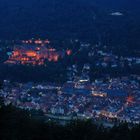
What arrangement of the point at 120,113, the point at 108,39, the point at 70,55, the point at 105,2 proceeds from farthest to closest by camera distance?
the point at 105,2 → the point at 108,39 → the point at 70,55 → the point at 120,113

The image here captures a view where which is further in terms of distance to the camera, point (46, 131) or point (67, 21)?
point (67, 21)

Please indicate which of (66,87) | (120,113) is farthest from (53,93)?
(120,113)

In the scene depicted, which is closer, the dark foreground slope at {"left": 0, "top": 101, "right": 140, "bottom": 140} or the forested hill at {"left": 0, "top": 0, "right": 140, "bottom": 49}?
the dark foreground slope at {"left": 0, "top": 101, "right": 140, "bottom": 140}

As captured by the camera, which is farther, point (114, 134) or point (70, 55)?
point (70, 55)

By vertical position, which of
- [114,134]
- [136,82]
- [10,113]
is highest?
[10,113]

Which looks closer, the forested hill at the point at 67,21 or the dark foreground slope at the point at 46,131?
the dark foreground slope at the point at 46,131

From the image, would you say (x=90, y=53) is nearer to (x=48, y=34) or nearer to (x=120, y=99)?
(x=48, y=34)

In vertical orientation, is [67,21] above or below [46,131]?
below

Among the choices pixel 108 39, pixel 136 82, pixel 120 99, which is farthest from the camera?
pixel 108 39
